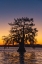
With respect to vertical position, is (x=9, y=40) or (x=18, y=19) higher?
(x=18, y=19)

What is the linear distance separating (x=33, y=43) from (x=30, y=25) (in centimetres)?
449

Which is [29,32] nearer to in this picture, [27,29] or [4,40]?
[27,29]

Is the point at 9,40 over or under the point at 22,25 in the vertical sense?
under

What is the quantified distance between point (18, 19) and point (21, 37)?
449 cm

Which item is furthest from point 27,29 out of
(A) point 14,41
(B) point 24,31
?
(A) point 14,41

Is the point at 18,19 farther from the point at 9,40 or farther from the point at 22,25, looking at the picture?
the point at 9,40

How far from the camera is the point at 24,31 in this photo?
2271 inches

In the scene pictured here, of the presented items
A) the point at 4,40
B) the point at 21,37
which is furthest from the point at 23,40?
the point at 4,40

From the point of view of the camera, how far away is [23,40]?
55750 mm

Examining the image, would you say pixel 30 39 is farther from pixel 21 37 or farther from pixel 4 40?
pixel 4 40

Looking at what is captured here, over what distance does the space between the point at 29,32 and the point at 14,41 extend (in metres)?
4.29

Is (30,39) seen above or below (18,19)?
below

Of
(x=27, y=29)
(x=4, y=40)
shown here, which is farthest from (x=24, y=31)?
(x=4, y=40)

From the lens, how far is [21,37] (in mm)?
56562
